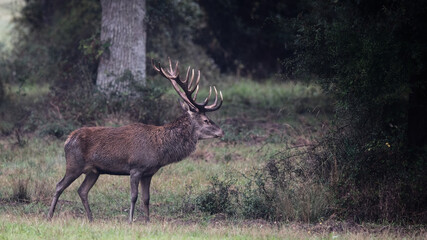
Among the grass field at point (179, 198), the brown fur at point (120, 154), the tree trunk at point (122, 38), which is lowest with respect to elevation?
the grass field at point (179, 198)

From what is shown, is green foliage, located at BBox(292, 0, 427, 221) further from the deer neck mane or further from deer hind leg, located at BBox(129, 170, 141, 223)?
deer hind leg, located at BBox(129, 170, 141, 223)

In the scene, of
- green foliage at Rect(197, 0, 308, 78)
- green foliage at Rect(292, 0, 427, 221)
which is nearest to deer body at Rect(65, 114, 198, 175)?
green foliage at Rect(292, 0, 427, 221)

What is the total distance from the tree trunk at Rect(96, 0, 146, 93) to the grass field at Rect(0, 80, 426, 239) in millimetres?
2572

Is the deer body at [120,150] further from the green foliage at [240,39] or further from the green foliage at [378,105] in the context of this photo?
the green foliage at [240,39]

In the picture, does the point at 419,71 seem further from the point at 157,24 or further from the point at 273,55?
the point at 273,55

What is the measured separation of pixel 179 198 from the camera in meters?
11.5

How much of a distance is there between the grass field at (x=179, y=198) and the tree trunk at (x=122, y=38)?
2.57 metres

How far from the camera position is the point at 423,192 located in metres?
9.66

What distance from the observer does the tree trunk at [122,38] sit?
17.8 metres

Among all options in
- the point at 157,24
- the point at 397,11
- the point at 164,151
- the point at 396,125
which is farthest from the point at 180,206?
the point at 157,24

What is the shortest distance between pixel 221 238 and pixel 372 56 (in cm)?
337

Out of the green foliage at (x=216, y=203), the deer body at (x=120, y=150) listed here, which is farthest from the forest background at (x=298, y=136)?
the deer body at (x=120, y=150)

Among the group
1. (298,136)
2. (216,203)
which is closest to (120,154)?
(216,203)

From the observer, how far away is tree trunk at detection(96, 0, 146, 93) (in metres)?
17.8
